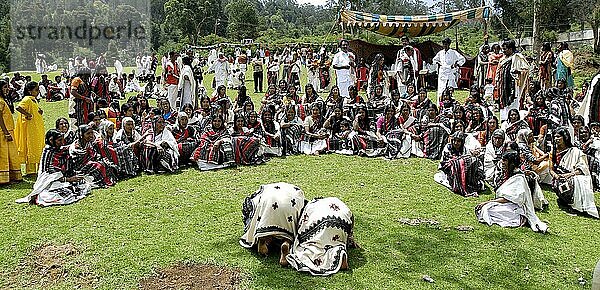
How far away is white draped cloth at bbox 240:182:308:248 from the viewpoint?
5.05 m

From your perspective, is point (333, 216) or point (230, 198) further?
point (230, 198)

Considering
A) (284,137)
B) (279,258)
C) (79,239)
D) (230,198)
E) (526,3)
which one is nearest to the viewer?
(279,258)

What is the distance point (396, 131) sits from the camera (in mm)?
9836

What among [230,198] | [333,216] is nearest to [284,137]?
[230,198]

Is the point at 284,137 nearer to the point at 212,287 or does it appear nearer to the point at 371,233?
the point at 371,233

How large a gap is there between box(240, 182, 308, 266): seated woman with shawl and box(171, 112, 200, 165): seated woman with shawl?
13.4 feet

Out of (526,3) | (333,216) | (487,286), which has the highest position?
(526,3)

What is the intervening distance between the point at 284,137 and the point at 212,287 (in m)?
5.47

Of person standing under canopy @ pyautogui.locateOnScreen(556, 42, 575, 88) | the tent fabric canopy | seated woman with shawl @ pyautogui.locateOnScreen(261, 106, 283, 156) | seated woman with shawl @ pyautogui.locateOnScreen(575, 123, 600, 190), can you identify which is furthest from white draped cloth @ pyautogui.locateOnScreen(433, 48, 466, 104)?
seated woman with shawl @ pyautogui.locateOnScreen(575, 123, 600, 190)

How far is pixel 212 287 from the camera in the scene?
187 inches

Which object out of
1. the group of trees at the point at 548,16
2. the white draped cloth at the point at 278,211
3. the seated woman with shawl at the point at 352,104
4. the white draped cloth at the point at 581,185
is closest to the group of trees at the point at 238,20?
the group of trees at the point at 548,16

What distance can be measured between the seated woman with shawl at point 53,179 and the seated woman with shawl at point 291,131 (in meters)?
3.89

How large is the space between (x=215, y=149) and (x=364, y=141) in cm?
269

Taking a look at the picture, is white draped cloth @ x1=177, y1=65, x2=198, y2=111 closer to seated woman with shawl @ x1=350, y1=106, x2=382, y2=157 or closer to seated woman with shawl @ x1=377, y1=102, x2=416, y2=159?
seated woman with shawl @ x1=350, y1=106, x2=382, y2=157
